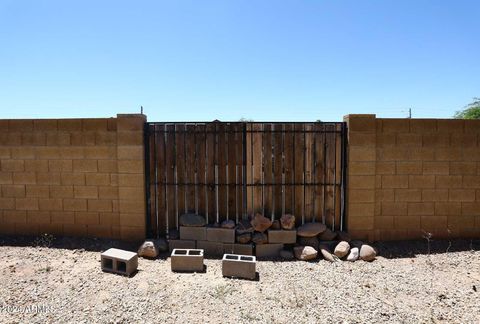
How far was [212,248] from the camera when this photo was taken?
186 inches

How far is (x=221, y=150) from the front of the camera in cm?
491

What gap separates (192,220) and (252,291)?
1.68 m

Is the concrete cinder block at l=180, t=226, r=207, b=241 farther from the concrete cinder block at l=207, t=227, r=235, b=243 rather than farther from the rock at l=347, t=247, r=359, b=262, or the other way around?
the rock at l=347, t=247, r=359, b=262

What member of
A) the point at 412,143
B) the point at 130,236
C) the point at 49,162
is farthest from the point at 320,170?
the point at 49,162

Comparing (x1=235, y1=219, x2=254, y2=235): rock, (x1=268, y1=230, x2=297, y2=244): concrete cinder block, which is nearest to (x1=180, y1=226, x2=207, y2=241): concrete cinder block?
(x1=235, y1=219, x2=254, y2=235): rock

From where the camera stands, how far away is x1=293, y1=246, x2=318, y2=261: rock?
4465 millimetres

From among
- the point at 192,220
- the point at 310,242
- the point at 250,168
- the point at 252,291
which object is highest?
the point at 250,168

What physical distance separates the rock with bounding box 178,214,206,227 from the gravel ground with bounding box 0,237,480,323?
63cm

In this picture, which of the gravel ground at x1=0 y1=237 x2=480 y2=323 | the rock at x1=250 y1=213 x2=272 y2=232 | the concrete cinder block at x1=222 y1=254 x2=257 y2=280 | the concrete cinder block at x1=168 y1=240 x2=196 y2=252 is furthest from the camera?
the concrete cinder block at x1=168 y1=240 x2=196 y2=252

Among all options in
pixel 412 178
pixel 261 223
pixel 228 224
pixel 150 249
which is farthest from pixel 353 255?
pixel 150 249

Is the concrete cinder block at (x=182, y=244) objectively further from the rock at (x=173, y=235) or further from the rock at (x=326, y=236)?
the rock at (x=326, y=236)

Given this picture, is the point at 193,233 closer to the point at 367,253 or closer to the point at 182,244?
the point at 182,244

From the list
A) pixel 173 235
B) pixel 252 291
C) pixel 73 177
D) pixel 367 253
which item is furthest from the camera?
pixel 73 177

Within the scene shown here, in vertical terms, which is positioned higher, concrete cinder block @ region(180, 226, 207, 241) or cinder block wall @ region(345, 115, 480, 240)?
cinder block wall @ region(345, 115, 480, 240)
